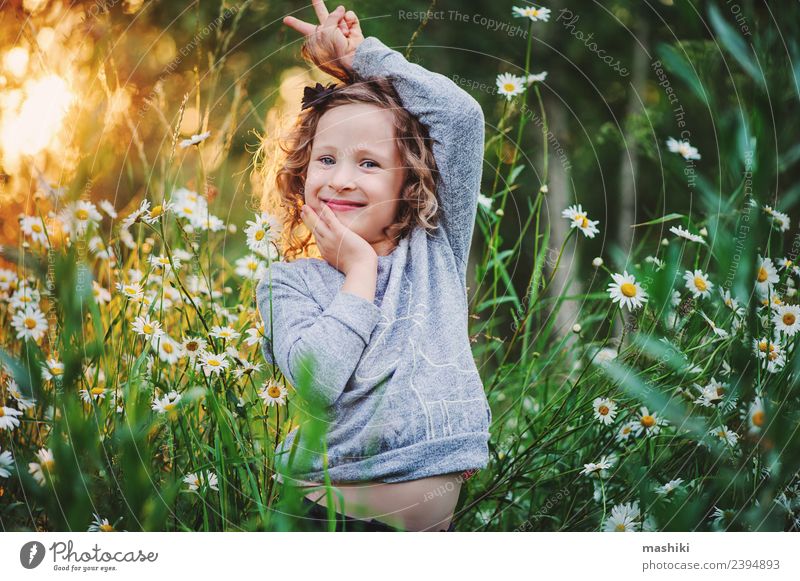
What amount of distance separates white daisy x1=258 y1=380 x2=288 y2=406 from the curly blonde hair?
19 cm

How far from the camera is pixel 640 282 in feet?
2.78

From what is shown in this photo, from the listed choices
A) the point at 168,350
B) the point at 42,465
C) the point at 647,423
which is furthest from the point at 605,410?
the point at 42,465

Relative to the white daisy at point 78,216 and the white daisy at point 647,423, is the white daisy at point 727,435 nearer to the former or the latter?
the white daisy at point 647,423

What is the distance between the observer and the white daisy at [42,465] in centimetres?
73

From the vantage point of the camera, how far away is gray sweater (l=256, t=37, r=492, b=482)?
65 cm

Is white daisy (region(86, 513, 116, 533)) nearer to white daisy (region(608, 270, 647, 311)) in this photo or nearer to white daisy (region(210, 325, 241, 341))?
white daisy (region(210, 325, 241, 341))

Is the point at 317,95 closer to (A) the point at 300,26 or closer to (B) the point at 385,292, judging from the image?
(A) the point at 300,26

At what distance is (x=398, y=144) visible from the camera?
69 centimetres

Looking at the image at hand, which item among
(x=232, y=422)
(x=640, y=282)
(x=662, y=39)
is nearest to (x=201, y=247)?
(x=232, y=422)

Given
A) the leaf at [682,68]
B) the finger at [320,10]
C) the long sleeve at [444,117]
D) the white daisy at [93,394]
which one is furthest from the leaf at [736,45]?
the white daisy at [93,394]

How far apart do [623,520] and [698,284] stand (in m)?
0.27

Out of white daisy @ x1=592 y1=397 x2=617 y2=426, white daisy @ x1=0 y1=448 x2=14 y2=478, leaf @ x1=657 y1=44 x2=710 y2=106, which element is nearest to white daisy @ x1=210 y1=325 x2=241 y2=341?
white daisy @ x1=0 y1=448 x2=14 y2=478
